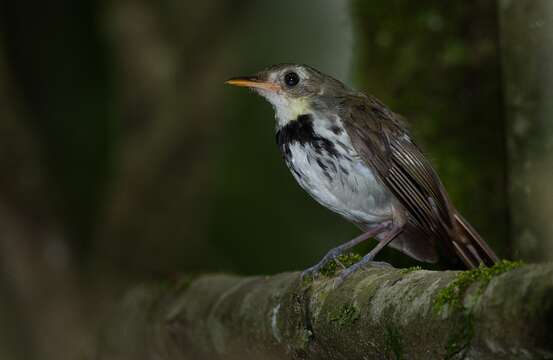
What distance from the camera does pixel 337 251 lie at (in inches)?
139

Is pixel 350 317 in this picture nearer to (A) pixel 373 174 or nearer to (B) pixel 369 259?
(B) pixel 369 259

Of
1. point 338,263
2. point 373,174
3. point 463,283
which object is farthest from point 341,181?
point 463,283

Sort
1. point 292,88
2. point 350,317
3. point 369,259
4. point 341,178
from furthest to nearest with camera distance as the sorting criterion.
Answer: point 292,88, point 341,178, point 369,259, point 350,317

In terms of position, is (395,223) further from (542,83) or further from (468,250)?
(542,83)

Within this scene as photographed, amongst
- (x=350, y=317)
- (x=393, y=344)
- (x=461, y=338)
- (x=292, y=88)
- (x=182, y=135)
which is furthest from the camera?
(x=182, y=135)

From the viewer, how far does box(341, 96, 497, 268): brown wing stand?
11.6ft

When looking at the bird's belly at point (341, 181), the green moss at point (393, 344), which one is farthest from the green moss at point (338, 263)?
the green moss at point (393, 344)

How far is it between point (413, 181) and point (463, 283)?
161 cm

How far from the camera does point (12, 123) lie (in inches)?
280

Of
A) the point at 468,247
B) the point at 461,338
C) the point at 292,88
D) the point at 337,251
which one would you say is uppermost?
the point at 292,88

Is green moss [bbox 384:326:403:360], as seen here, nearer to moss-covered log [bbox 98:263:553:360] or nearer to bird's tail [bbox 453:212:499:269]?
moss-covered log [bbox 98:263:553:360]

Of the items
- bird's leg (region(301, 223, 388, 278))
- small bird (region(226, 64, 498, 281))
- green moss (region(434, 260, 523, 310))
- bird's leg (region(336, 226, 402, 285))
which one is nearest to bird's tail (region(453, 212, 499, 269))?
small bird (region(226, 64, 498, 281))

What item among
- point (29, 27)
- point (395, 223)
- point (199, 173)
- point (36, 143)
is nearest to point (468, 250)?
point (395, 223)

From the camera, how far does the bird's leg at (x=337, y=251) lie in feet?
10.5
